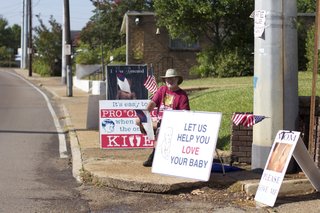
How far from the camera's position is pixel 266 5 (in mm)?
7938

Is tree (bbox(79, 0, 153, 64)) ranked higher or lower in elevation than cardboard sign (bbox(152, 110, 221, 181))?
higher

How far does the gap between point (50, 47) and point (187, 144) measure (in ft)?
155

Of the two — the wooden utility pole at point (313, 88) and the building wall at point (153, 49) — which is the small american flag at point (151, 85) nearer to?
the wooden utility pole at point (313, 88)

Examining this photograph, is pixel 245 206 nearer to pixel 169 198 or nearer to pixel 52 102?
pixel 169 198

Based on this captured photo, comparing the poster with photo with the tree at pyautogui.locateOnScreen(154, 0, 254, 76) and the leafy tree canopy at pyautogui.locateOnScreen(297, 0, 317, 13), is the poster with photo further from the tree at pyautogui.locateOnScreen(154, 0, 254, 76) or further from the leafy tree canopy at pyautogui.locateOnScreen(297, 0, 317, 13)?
the leafy tree canopy at pyautogui.locateOnScreen(297, 0, 317, 13)

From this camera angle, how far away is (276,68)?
7.89 metres

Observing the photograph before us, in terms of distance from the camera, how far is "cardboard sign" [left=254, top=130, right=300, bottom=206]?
6738 millimetres

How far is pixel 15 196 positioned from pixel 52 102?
17945 millimetres

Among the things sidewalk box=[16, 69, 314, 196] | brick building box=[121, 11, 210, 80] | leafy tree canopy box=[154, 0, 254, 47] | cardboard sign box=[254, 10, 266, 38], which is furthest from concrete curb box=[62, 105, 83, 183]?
brick building box=[121, 11, 210, 80]

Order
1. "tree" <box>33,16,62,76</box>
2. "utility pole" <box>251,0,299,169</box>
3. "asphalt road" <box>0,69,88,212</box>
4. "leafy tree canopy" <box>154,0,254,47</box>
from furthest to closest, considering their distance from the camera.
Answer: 1. "tree" <box>33,16,62,76</box>
2. "leafy tree canopy" <box>154,0,254,47</box>
3. "utility pole" <box>251,0,299,169</box>
4. "asphalt road" <box>0,69,88,212</box>

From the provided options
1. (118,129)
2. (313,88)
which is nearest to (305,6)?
(118,129)

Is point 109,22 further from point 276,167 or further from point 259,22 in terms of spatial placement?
point 276,167

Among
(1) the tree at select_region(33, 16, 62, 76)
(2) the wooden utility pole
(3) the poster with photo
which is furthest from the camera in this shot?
(1) the tree at select_region(33, 16, 62, 76)

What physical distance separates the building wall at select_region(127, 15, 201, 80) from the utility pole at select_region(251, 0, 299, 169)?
21.8 metres
